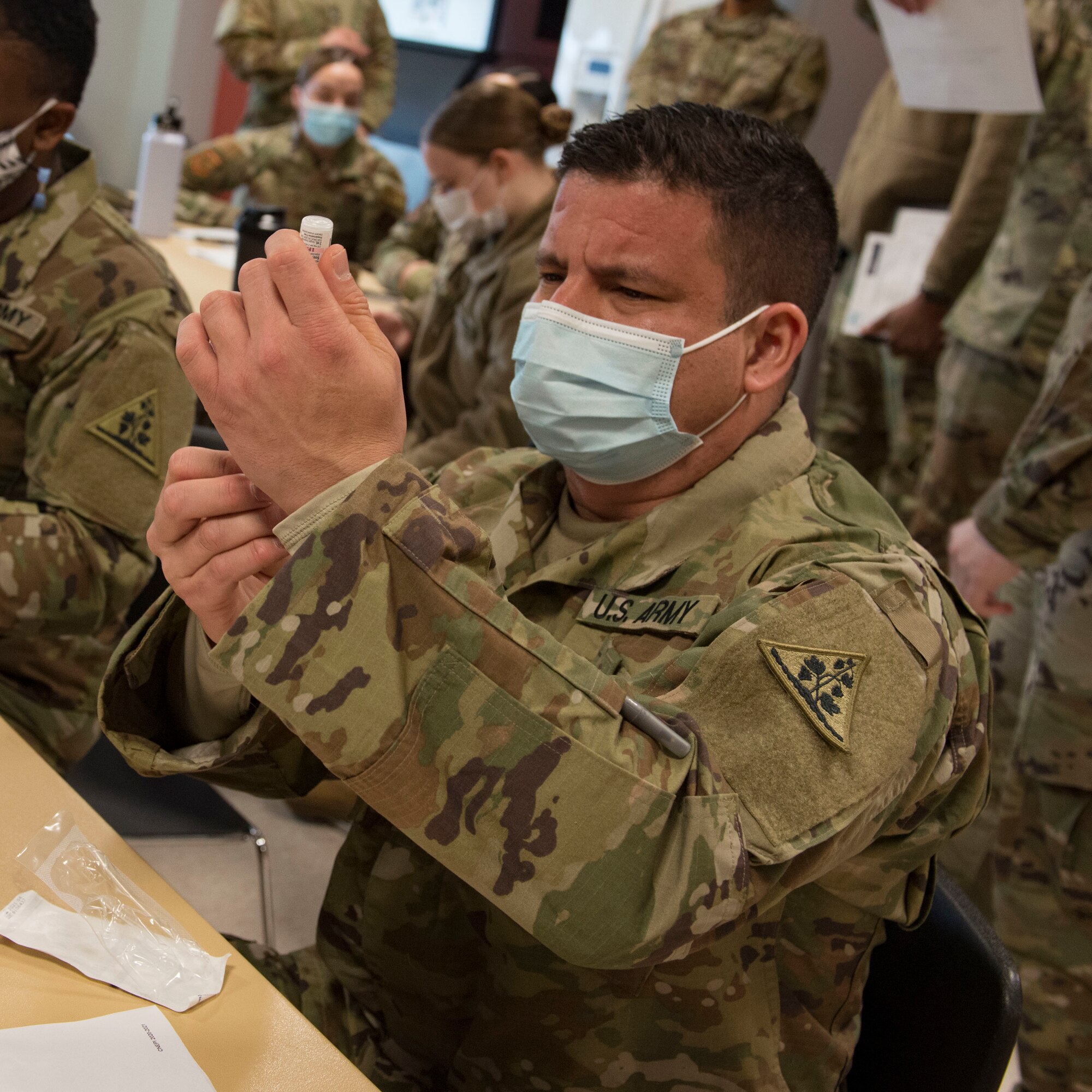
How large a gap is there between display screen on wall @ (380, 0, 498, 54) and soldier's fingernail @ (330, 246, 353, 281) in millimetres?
6232

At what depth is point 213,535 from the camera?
83 cm

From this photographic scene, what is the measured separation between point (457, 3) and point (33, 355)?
5.66 metres

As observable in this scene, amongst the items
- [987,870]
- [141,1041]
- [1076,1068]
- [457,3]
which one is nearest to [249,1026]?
[141,1041]

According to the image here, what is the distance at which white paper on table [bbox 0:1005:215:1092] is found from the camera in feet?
2.33

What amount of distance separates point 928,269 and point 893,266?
0.45m

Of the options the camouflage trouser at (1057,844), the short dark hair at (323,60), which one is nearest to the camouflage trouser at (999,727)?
the camouflage trouser at (1057,844)

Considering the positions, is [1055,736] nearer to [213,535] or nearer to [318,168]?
[213,535]

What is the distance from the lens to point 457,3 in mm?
6457

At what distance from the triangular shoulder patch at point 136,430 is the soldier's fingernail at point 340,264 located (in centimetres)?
79

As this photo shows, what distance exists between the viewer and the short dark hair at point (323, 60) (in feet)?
13.4

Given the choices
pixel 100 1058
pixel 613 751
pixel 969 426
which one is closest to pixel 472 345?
pixel 969 426

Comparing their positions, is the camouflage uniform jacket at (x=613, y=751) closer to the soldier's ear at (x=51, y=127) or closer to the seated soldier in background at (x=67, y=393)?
the seated soldier in background at (x=67, y=393)

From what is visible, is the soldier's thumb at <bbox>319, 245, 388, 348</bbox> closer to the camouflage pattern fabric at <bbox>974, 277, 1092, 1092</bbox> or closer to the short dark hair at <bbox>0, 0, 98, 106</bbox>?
the short dark hair at <bbox>0, 0, 98, 106</bbox>

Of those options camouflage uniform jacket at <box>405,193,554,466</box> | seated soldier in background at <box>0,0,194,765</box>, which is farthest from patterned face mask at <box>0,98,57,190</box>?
camouflage uniform jacket at <box>405,193,554,466</box>
